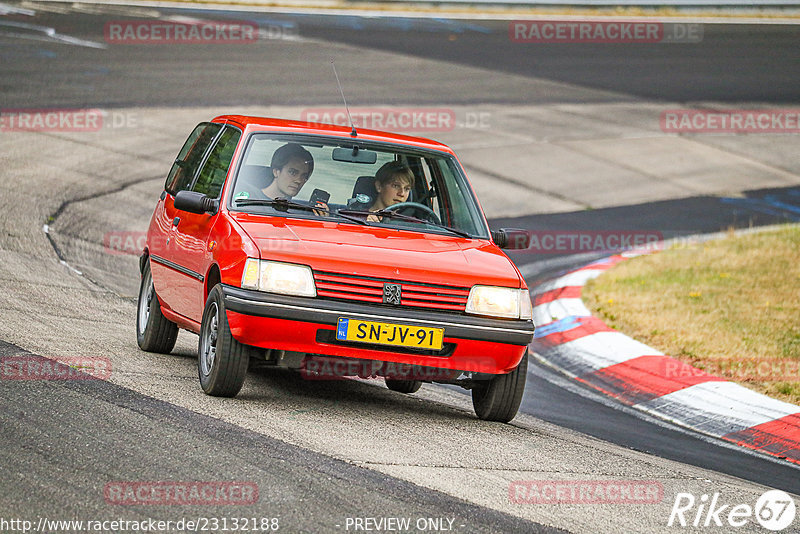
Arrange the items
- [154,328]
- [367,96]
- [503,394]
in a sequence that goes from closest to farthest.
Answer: [503,394] → [154,328] → [367,96]

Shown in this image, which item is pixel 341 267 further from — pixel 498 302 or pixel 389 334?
pixel 498 302

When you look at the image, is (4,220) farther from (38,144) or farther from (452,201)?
(452,201)

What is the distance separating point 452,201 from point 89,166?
9030 mm

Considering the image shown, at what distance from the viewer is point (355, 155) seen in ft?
24.3

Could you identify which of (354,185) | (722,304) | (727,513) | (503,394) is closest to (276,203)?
(354,185)

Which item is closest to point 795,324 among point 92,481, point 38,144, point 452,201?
point 452,201

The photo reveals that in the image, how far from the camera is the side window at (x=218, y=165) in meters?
7.34

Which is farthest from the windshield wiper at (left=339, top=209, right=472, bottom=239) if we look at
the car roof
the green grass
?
the green grass

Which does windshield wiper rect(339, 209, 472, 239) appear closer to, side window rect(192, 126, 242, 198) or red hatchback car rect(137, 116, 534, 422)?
red hatchback car rect(137, 116, 534, 422)

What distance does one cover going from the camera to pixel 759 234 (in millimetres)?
14383

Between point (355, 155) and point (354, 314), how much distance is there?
1513 millimetres

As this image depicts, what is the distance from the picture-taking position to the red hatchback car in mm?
6258

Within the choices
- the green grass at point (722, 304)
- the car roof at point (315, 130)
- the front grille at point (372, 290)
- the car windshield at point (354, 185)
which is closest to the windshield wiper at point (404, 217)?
the car windshield at point (354, 185)

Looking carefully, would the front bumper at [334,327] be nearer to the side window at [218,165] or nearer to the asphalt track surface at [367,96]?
the asphalt track surface at [367,96]
